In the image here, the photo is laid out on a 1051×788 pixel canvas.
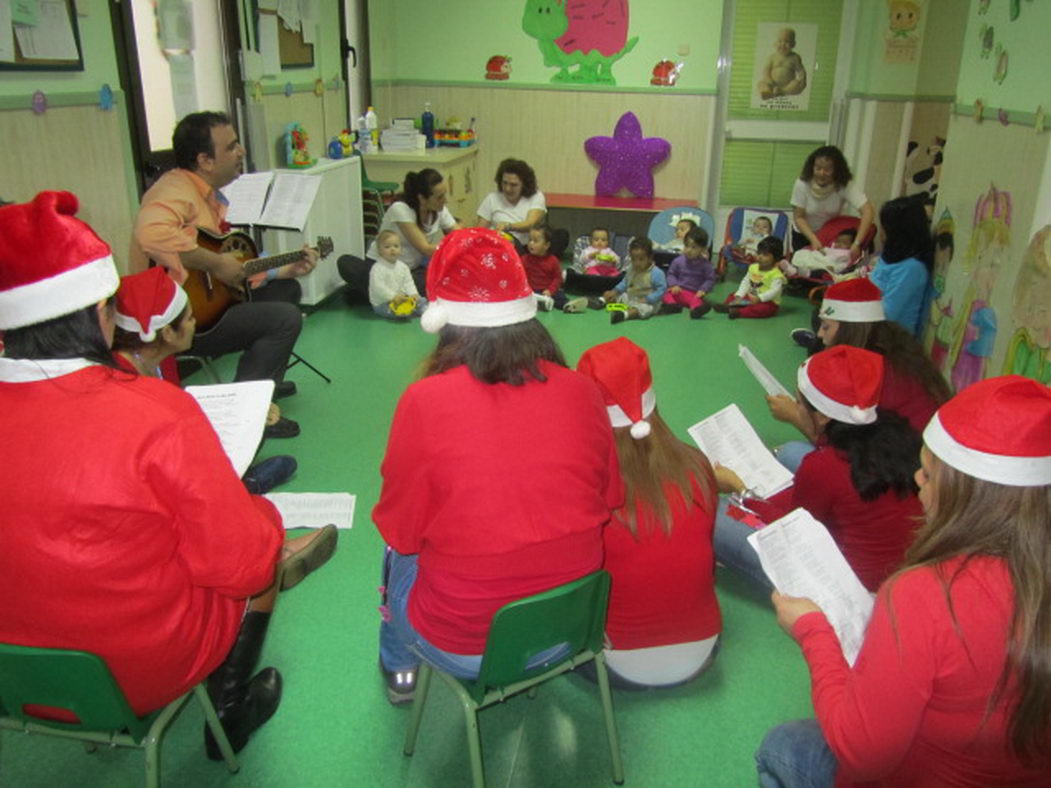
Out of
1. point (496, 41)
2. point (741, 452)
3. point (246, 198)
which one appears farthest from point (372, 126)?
point (741, 452)

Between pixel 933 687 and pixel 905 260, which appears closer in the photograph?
pixel 933 687

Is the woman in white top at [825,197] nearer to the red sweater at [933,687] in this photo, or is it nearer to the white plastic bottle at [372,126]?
the white plastic bottle at [372,126]

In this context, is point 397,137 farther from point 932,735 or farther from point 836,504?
point 932,735

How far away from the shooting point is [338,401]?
392 centimetres

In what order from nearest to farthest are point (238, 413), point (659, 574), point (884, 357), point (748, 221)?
point (659, 574) → point (238, 413) → point (884, 357) → point (748, 221)

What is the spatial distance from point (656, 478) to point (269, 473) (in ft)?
5.83

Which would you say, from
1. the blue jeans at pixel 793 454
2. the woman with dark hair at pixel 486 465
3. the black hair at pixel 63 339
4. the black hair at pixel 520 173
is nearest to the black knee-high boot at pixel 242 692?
the woman with dark hair at pixel 486 465

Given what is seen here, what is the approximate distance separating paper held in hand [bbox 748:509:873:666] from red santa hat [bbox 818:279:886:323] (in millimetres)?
1530

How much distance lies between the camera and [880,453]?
2.02 metres

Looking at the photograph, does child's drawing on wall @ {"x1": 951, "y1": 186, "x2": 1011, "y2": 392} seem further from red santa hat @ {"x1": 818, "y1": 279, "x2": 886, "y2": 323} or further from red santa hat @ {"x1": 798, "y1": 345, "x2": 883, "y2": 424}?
red santa hat @ {"x1": 798, "y1": 345, "x2": 883, "y2": 424}

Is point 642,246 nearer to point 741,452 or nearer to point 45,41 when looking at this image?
point 741,452

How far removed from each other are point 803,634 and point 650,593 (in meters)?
0.51

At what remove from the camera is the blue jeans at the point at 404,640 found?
1.63m

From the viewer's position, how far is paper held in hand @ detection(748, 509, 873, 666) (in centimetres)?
145
